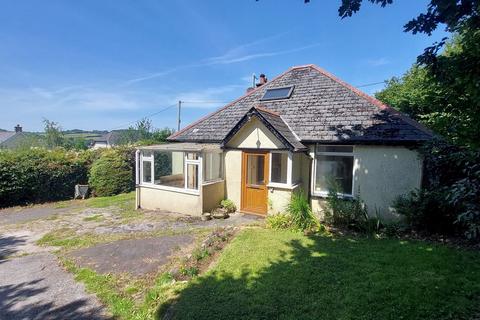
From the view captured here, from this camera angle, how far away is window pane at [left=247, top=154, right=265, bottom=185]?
11.2m

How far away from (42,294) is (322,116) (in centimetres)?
1054

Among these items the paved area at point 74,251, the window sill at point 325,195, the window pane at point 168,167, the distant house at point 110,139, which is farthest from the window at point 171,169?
the distant house at point 110,139

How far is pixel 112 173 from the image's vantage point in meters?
16.5

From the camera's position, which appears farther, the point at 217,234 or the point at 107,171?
the point at 107,171

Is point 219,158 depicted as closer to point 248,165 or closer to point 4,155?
point 248,165

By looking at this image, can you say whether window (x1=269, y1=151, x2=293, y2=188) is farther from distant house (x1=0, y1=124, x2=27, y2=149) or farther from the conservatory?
distant house (x1=0, y1=124, x2=27, y2=149)

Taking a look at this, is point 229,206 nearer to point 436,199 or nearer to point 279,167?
point 279,167

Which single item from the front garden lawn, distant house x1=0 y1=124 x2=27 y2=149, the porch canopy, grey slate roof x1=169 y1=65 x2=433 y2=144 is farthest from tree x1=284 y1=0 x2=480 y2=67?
distant house x1=0 y1=124 x2=27 y2=149

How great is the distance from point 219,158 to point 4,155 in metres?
11.5

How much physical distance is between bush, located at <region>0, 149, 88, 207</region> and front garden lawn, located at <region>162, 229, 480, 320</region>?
13074 mm

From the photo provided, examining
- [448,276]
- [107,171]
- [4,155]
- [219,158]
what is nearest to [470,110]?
[448,276]

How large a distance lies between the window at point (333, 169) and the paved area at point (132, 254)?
555 centimetres

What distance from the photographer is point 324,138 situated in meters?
10.1

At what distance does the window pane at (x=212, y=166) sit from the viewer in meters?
11.4
